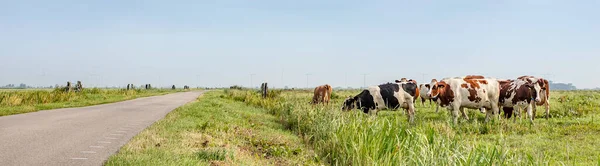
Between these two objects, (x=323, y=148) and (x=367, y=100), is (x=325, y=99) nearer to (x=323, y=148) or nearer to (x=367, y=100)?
(x=367, y=100)

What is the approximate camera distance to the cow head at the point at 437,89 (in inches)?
657

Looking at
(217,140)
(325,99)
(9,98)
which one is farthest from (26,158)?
(325,99)

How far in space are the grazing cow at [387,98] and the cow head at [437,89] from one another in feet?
2.52

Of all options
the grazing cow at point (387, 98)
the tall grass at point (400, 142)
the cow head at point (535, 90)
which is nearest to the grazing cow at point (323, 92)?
the grazing cow at point (387, 98)

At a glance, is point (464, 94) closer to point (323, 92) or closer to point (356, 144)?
point (356, 144)

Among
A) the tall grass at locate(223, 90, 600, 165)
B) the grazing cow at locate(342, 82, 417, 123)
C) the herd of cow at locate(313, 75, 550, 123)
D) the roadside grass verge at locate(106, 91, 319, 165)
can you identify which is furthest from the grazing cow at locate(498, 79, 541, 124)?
the roadside grass verge at locate(106, 91, 319, 165)

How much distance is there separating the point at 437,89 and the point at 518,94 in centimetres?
342

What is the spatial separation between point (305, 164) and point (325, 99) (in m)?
19.8

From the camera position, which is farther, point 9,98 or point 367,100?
point 9,98

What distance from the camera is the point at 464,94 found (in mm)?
16797

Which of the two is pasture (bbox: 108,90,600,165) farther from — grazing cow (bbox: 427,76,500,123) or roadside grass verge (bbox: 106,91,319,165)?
grazing cow (bbox: 427,76,500,123)

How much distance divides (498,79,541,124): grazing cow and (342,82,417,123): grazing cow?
3.81m

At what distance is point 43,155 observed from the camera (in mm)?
7324

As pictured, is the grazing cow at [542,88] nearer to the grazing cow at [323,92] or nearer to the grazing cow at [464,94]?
the grazing cow at [464,94]
